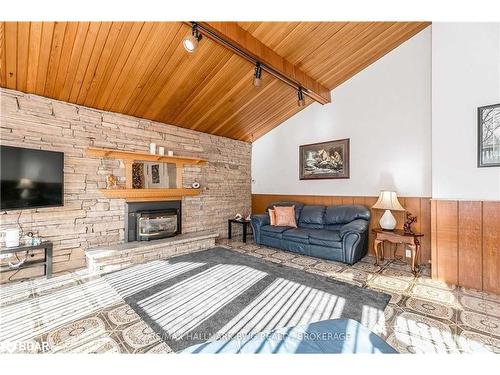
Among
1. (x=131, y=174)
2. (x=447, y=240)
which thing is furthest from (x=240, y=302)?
(x=131, y=174)

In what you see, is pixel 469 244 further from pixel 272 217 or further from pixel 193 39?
pixel 193 39

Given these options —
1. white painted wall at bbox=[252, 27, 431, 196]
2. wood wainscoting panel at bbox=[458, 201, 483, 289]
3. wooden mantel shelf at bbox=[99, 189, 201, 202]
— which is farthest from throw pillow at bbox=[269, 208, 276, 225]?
wood wainscoting panel at bbox=[458, 201, 483, 289]

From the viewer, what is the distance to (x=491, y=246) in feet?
8.45

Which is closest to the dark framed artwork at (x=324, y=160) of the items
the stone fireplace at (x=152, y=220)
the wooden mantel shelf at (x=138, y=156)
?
the wooden mantel shelf at (x=138, y=156)

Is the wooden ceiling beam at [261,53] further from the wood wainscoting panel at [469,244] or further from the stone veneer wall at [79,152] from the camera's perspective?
the wood wainscoting panel at [469,244]

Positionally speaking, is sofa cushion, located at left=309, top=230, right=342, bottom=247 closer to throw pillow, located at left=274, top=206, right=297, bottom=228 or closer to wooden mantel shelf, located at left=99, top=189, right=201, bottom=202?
throw pillow, located at left=274, top=206, right=297, bottom=228

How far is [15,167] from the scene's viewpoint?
2.73m

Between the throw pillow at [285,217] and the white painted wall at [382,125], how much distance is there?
0.72 m

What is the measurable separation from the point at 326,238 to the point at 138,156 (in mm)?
3507

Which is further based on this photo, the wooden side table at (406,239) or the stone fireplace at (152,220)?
the stone fireplace at (152,220)

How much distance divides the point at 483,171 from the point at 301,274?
2.50m

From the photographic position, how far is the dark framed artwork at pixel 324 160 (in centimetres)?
446

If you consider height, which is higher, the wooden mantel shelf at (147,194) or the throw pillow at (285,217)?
the wooden mantel shelf at (147,194)
